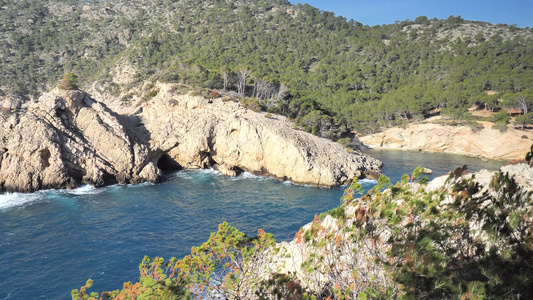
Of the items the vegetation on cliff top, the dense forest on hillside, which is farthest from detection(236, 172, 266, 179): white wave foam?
the vegetation on cliff top

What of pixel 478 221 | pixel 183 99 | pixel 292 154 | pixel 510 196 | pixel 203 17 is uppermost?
pixel 203 17

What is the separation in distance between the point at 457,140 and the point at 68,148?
204 feet

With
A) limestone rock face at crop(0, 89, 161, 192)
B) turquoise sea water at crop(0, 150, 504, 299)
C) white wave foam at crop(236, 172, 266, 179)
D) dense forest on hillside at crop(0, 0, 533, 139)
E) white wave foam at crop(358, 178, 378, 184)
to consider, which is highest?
dense forest on hillside at crop(0, 0, 533, 139)

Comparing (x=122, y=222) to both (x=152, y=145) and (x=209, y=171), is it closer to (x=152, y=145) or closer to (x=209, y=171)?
(x=209, y=171)

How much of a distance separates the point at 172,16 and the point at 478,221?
11280 cm

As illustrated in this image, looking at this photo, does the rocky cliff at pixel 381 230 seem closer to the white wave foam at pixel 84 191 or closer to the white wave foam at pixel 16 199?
the white wave foam at pixel 84 191

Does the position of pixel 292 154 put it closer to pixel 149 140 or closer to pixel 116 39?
pixel 149 140

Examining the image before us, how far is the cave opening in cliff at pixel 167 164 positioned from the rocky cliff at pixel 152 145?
0.48ft

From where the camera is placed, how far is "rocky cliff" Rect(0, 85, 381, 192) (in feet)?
96.0

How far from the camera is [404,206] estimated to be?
6.55 m

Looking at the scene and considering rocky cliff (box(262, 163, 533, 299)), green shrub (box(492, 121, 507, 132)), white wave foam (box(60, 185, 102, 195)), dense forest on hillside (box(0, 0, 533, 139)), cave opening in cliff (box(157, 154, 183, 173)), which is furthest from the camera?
dense forest on hillside (box(0, 0, 533, 139))

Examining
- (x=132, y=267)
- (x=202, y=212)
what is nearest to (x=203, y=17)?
(x=202, y=212)

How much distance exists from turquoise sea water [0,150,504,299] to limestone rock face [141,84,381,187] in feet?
6.73

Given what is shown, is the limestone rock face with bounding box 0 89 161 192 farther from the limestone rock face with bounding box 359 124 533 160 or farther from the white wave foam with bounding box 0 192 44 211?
the limestone rock face with bounding box 359 124 533 160
